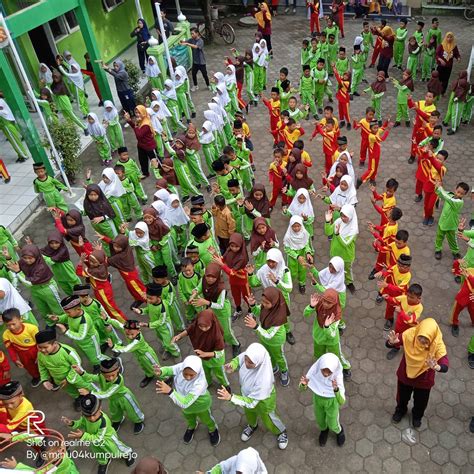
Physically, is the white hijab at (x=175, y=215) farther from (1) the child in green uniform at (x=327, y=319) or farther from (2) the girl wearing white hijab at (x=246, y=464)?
(2) the girl wearing white hijab at (x=246, y=464)

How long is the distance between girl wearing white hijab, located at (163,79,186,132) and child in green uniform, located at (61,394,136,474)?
297 inches

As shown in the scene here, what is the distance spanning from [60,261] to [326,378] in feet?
13.0

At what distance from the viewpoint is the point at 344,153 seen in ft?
24.5

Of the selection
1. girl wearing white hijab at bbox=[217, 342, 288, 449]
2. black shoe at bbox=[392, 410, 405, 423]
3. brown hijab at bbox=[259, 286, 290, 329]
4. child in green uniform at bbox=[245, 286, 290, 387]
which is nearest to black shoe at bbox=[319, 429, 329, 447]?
girl wearing white hijab at bbox=[217, 342, 288, 449]

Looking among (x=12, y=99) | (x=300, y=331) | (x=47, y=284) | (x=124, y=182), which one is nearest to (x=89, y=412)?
(x=47, y=284)

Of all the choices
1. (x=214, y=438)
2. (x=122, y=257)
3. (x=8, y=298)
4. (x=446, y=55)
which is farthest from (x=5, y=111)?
(x=446, y=55)

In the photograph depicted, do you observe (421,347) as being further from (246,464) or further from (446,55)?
(446,55)

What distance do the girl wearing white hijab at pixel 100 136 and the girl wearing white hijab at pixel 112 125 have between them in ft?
0.54

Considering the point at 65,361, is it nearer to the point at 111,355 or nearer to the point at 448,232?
the point at 111,355

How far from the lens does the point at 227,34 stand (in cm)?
1648

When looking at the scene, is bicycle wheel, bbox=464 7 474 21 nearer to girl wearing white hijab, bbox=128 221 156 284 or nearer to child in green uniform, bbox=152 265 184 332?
girl wearing white hijab, bbox=128 221 156 284

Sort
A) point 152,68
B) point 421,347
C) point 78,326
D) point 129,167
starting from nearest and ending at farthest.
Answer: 1. point 421,347
2. point 78,326
3. point 129,167
4. point 152,68

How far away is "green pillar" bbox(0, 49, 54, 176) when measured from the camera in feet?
27.8

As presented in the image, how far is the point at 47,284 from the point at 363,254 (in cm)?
474
